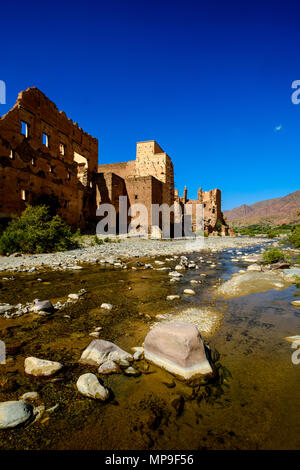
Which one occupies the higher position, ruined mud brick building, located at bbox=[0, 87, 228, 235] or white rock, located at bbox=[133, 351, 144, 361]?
ruined mud brick building, located at bbox=[0, 87, 228, 235]

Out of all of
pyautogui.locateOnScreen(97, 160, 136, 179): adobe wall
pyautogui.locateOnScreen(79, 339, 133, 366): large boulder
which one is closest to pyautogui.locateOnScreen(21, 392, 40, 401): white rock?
pyautogui.locateOnScreen(79, 339, 133, 366): large boulder

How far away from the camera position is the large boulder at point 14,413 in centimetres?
134

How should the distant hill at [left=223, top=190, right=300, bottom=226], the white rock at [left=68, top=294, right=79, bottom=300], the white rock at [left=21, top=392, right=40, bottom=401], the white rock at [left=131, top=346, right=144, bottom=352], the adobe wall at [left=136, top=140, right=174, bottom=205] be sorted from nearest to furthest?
the white rock at [left=21, top=392, right=40, bottom=401] < the white rock at [left=131, top=346, right=144, bottom=352] < the white rock at [left=68, top=294, right=79, bottom=300] < the adobe wall at [left=136, top=140, right=174, bottom=205] < the distant hill at [left=223, top=190, right=300, bottom=226]

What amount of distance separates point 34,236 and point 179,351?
28.8 feet

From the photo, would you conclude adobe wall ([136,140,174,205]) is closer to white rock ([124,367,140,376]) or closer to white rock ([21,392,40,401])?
white rock ([124,367,140,376])

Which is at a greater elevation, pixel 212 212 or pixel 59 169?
pixel 59 169

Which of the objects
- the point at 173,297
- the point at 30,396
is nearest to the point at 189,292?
the point at 173,297

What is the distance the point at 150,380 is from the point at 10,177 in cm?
1426

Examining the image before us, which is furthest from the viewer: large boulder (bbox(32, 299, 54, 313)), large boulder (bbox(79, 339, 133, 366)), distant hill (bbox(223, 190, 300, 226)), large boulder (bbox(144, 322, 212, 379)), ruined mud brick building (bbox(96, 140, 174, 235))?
distant hill (bbox(223, 190, 300, 226))

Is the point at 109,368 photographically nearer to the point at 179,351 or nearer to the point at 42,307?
the point at 179,351

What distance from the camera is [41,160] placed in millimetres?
15047

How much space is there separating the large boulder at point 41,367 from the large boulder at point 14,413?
14.6 inches

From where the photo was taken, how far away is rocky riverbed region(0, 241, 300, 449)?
1.33 metres

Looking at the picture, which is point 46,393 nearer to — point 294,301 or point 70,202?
point 294,301
